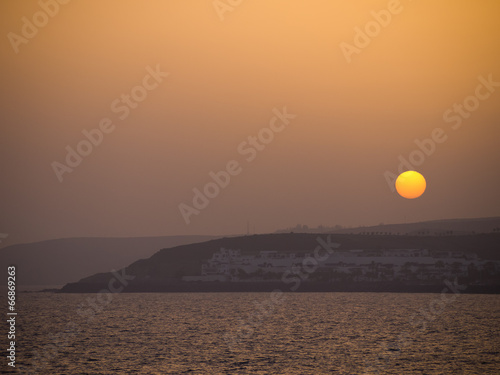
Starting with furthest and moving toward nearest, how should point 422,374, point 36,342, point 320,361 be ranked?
point 36,342 → point 320,361 → point 422,374

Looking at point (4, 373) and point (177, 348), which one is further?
point (177, 348)

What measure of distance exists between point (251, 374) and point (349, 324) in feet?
158

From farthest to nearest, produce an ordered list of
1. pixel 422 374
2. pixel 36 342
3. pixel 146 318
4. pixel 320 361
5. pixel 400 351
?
pixel 146 318, pixel 36 342, pixel 400 351, pixel 320 361, pixel 422 374

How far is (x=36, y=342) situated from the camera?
85562 mm

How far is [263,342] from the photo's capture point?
85438 millimetres

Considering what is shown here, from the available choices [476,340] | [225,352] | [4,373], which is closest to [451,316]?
[476,340]

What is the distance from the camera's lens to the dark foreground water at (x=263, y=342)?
6612 cm

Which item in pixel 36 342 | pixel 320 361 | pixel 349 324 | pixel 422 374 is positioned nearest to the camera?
pixel 422 374

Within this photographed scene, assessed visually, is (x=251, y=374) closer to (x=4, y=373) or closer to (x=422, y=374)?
(x=422, y=374)

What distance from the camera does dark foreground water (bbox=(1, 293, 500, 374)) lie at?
66125mm

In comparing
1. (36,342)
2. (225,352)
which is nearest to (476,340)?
(225,352)

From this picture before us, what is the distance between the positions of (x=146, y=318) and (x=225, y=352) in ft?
165

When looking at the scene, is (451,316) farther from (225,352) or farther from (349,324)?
(225,352)

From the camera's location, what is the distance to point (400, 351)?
76.0m
